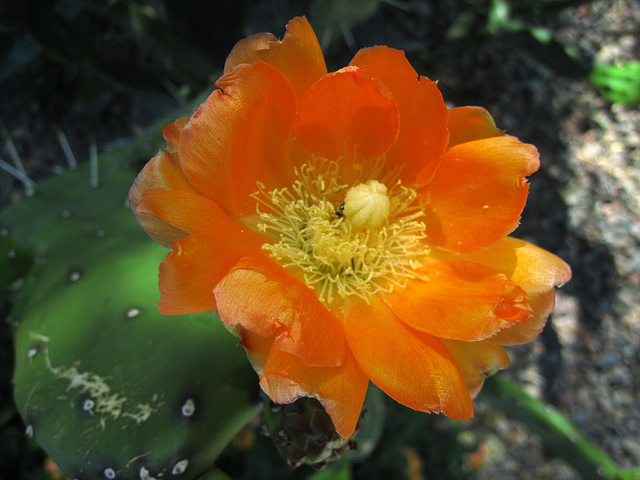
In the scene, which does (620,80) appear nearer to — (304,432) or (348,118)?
(348,118)

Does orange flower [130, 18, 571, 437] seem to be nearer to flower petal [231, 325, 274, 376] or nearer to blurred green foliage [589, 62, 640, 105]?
flower petal [231, 325, 274, 376]

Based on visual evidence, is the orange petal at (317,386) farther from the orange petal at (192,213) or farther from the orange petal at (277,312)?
the orange petal at (192,213)


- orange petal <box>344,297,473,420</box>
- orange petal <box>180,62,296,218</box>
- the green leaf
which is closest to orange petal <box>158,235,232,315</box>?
orange petal <box>180,62,296,218</box>

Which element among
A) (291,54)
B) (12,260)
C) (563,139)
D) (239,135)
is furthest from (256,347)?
(563,139)

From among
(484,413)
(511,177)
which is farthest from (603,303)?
(511,177)

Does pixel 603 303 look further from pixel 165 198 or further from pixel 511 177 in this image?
pixel 165 198

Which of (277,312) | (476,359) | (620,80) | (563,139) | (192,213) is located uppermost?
(192,213)
